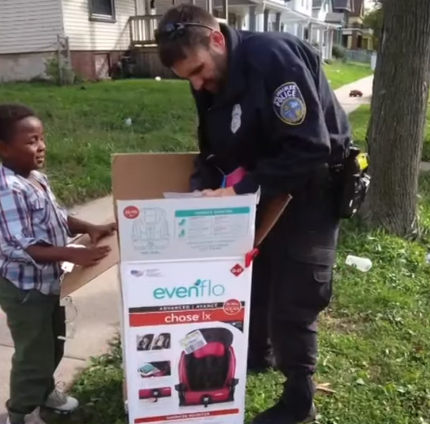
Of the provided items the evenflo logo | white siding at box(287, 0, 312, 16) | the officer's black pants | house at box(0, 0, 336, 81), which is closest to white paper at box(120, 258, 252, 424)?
the evenflo logo

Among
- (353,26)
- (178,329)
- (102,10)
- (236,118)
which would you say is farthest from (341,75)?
(353,26)

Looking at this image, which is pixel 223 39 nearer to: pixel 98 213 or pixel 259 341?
pixel 259 341

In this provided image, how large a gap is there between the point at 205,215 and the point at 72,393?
1290 mm

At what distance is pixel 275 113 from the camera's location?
6.61 ft

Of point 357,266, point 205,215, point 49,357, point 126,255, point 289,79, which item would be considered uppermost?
point 289,79

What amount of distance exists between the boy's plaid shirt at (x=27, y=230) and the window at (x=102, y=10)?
48.4 ft

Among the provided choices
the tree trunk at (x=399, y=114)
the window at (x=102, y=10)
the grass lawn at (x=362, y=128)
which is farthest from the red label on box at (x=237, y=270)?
the window at (x=102, y=10)

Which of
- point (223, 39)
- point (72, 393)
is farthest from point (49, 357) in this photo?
point (223, 39)

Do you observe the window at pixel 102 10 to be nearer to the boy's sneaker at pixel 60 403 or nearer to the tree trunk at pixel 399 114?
the tree trunk at pixel 399 114

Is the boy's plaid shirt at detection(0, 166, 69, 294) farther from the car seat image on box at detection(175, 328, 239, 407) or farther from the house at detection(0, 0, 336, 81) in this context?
the house at detection(0, 0, 336, 81)

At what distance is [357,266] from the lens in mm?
4141

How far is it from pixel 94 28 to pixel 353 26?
161 ft

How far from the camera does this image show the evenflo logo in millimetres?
2047

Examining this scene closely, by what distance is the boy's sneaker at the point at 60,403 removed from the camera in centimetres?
258
